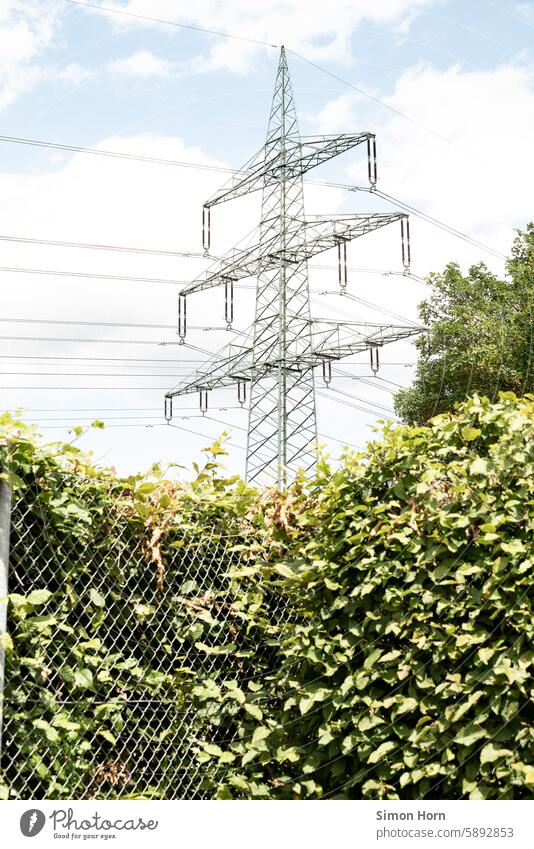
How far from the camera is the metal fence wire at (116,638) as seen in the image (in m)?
3.06

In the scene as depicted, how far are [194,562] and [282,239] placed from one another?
40.3 feet

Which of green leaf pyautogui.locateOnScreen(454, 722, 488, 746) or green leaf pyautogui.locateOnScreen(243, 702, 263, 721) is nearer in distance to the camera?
green leaf pyautogui.locateOnScreen(454, 722, 488, 746)

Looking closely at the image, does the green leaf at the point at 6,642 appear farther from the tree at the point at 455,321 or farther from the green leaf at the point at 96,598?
the tree at the point at 455,321

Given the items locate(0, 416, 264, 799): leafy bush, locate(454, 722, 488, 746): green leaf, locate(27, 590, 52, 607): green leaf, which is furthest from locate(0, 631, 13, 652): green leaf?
locate(454, 722, 488, 746): green leaf

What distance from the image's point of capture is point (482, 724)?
301 cm

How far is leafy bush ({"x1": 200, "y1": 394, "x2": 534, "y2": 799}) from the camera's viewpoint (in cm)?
300

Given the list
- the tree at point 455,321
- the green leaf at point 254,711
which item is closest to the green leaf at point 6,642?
the green leaf at point 254,711

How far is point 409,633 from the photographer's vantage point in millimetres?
3260

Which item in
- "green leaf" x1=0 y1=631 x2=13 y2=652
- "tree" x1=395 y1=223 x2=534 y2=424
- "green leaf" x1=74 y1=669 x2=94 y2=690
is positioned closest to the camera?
"green leaf" x1=0 y1=631 x2=13 y2=652

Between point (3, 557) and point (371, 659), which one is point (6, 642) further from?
point (371, 659)

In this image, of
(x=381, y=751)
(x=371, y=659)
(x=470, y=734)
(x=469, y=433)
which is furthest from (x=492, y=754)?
(x=469, y=433)

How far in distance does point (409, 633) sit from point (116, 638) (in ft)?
3.85

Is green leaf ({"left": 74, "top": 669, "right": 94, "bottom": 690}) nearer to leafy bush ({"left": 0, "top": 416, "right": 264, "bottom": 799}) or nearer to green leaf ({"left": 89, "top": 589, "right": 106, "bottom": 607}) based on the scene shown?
leafy bush ({"left": 0, "top": 416, "right": 264, "bottom": 799})
